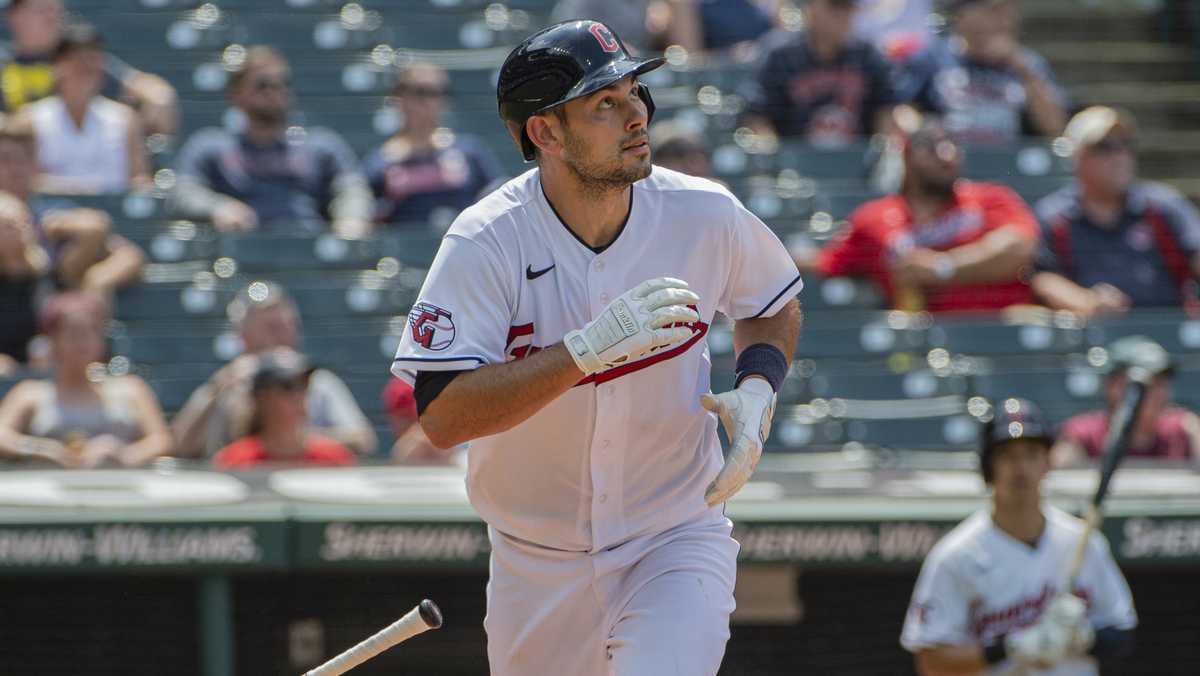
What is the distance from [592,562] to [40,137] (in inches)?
209

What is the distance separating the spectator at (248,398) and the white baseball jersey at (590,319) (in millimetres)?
Result: 2984

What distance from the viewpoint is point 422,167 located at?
307 inches

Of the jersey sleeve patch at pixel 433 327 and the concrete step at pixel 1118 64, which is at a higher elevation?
the jersey sleeve patch at pixel 433 327

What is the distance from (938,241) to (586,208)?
4.43 m

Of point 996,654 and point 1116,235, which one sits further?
point 1116,235

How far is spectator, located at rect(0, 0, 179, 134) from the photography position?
8125 millimetres

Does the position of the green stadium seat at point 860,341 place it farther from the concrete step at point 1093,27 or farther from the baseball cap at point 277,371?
the concrete step at point 1093,27

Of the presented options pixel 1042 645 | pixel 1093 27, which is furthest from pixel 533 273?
pixel 1093 27

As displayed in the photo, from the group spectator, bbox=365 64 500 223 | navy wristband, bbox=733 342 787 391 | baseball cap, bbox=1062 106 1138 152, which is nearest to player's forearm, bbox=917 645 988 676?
navy wristband, bbox=733 342 787 391

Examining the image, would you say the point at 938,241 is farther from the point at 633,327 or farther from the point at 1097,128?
the point at 633,327

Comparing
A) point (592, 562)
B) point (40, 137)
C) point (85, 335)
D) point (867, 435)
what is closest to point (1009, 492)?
point (867, 435)

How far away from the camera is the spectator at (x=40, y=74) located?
812cm

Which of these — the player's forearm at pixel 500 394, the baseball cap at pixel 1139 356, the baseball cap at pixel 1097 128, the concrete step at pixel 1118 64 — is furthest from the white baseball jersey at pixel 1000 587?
the concrete step at pixel 1118 64

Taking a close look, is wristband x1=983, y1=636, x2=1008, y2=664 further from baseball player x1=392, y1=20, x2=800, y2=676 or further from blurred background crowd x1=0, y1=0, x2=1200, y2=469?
baseball player x1=392, y1=20, x2=800, y2=676
